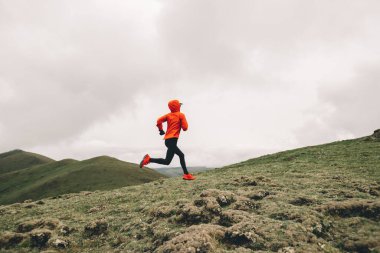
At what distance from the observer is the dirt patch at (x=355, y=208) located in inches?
430

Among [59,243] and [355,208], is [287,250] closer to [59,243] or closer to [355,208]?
[355,208]

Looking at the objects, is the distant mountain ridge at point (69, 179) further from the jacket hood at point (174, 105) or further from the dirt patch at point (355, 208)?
the dirt patch at point (355, 208)

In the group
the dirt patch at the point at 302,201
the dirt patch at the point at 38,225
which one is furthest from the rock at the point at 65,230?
the dirt patch at the point at 302,201

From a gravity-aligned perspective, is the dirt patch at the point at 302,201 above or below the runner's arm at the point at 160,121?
below

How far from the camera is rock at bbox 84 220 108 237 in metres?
12.8

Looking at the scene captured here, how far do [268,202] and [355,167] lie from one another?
14.7 m

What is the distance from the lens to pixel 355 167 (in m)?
24.4

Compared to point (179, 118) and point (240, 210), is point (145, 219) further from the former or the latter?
point (179, 118)

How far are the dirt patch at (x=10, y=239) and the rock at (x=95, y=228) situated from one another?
2.53 m

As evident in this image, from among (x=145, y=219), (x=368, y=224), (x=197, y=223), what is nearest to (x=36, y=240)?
(x=145, y=219)

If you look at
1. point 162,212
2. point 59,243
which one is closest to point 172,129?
point 162,212

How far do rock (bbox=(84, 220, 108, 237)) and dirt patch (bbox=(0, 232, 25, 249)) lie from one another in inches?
99.6

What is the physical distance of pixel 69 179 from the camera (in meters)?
141

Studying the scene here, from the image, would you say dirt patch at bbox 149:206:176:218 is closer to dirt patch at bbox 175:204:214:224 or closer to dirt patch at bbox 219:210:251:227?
dirt patch at bbox 175:204:214:224
